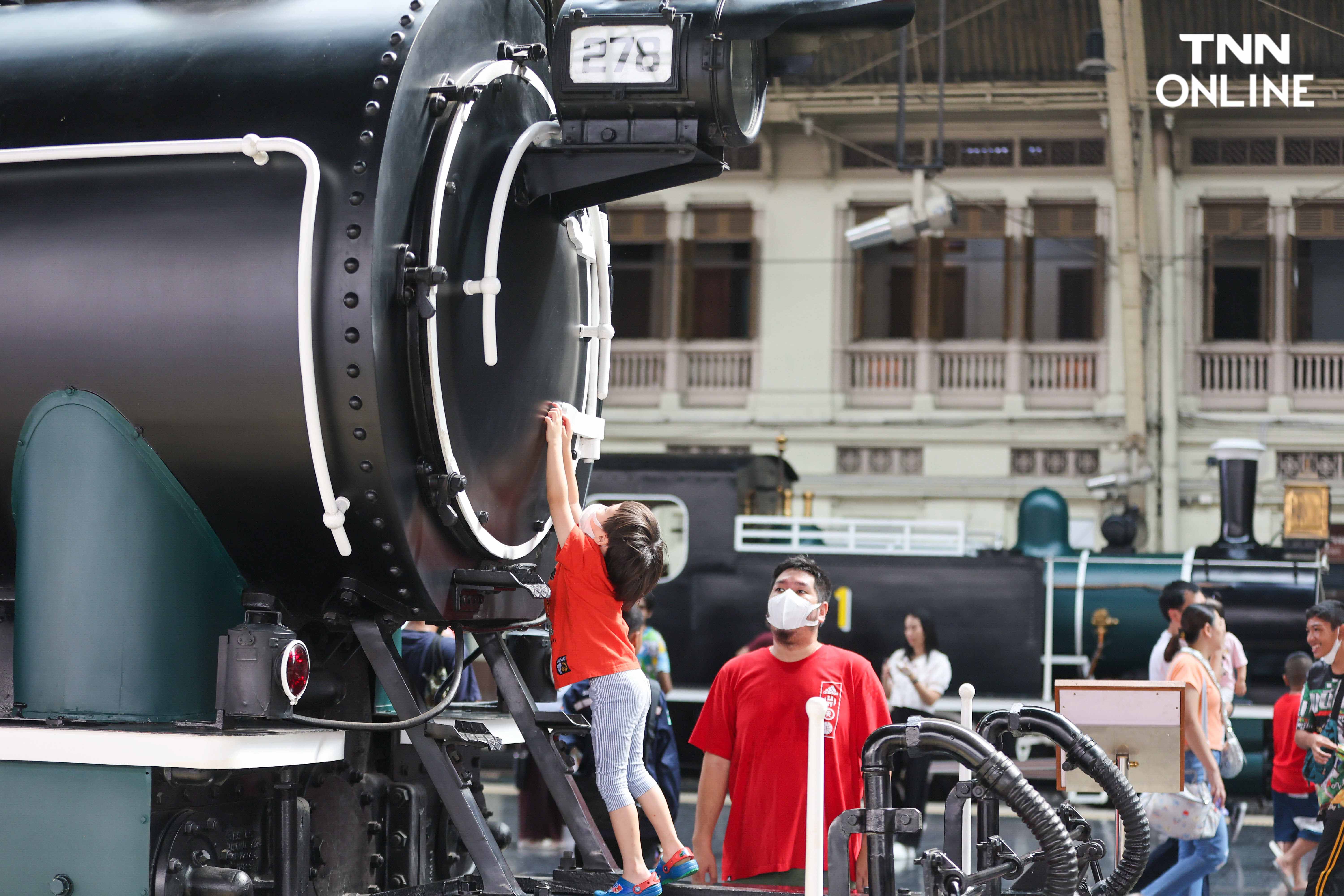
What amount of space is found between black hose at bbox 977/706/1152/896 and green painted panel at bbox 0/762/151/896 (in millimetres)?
1990

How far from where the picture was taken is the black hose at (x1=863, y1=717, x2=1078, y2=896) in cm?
304

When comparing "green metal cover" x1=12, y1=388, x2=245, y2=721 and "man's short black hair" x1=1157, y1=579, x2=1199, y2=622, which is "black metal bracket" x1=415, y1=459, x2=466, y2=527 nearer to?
"green metal cover" x1=12, y1=388, x2=245, y2=721

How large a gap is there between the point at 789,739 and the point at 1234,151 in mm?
16760

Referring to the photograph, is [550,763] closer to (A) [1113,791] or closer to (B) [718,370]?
(A) [1113,791]

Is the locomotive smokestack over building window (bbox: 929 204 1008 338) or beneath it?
beneath

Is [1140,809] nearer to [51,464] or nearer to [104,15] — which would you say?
[51,464]

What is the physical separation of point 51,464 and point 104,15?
48.5 inches

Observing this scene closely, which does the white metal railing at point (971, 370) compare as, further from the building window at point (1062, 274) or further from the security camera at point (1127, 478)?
the security camera at point (1127, 478)

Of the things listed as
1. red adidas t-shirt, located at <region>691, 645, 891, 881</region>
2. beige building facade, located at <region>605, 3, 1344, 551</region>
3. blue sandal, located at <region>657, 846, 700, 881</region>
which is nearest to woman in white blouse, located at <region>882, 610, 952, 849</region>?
red adidas t-shirt, located at <region>691, 645, 891, 881</region>

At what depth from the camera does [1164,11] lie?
16688 millimetres

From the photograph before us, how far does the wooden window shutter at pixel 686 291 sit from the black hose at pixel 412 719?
16222 millimetres

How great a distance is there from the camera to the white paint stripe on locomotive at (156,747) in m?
3.23

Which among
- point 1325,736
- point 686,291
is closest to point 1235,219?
point 686,291

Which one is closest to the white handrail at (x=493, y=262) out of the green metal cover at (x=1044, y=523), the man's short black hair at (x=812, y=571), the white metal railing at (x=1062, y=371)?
the man's short black hair at (x=812, y=571)
